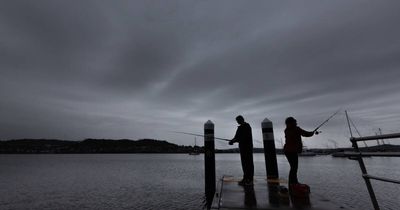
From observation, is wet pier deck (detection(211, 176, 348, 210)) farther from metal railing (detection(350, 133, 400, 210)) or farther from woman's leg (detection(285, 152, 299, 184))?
metal railing (detection(350, 133, 400, 210))

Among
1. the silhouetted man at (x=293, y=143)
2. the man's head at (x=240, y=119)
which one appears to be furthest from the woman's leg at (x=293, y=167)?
the man's head at (x=240, y=119)

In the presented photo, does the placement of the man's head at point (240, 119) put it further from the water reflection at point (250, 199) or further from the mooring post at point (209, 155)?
the water reflection at point (250, 199)

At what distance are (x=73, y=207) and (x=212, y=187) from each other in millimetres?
12241

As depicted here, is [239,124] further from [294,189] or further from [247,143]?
[294,189]

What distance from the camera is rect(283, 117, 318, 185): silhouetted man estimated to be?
630cm

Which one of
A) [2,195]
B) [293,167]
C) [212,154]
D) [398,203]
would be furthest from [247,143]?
[2,195]

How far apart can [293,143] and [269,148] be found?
9.72 ft

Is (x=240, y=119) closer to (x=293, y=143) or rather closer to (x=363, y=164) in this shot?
(x=293, y=143)

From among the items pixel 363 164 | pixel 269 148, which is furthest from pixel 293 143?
pixel 363 164

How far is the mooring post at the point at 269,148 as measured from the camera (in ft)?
30.4

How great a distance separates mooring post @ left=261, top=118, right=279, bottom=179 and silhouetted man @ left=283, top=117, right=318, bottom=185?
2.80 meters

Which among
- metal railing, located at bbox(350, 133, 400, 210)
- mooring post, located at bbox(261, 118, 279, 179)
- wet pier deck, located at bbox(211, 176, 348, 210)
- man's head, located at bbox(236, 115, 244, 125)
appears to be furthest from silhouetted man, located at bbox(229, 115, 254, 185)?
metal railing, located at bbox(350, 133, 400, 210)

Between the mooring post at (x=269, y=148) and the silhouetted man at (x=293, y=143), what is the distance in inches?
110

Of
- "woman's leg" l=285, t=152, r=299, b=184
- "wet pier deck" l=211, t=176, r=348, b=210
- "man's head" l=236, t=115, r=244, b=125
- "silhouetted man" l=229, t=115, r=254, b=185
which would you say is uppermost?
"man's head" l=236, t=115, r=244, b=125
